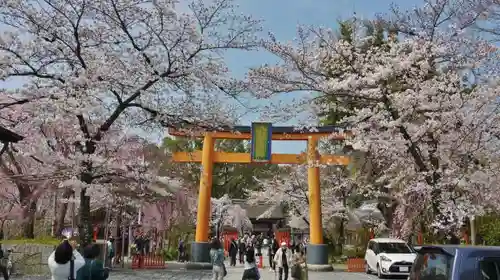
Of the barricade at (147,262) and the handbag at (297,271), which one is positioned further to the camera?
the barricade at (147,262)

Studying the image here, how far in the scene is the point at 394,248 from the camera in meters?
19.3

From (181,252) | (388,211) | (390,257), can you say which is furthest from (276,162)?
(388,211)

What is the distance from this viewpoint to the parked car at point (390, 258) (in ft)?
59.4

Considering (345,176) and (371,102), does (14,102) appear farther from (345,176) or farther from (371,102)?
(345,176)

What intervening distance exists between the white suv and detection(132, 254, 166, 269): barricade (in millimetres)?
9753

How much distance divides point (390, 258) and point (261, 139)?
8.23 meters

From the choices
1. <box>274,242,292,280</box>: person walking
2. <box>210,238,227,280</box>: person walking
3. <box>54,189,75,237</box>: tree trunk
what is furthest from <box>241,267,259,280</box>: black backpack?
<box>54,189,75,237</box>: tree trunk

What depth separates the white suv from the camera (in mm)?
18094

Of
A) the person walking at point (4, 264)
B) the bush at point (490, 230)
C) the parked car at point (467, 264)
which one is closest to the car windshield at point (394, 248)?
the bush at point (490, 230)

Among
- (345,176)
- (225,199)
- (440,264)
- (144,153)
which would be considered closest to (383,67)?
(440,264)

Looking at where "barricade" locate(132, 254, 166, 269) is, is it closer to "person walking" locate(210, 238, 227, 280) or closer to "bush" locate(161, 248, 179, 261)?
"bush" locate(161, 248, 179, 261)

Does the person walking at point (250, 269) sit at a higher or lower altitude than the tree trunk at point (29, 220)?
lower

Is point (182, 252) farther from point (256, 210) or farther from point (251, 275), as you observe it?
point (256, 210)

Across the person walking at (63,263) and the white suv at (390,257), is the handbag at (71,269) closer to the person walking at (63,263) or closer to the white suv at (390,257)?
the person walking at (63,263)
